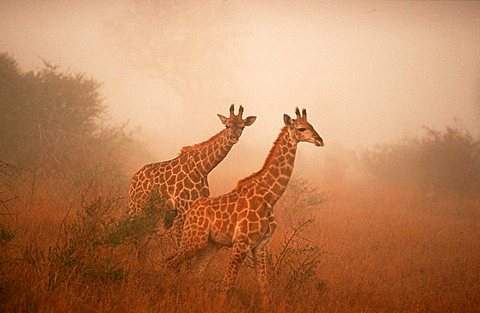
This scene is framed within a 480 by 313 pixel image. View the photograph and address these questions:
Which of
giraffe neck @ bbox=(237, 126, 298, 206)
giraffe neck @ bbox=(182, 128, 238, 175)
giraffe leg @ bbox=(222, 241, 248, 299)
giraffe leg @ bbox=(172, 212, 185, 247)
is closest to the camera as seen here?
giraffe leg @ bbox=(222, 241, 248, 299)

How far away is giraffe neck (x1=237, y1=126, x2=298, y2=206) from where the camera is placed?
6504mm

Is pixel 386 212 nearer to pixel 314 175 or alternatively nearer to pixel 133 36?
pixel 314 175

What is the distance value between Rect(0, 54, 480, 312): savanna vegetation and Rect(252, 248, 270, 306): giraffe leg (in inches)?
5.8

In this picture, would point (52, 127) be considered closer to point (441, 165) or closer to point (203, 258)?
point (203, 258)

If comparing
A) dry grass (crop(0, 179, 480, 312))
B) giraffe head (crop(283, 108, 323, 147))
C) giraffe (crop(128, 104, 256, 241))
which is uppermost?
giraffe head (crop(283, 108, 323, 147))

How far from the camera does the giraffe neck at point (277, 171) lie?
6504 millimetres

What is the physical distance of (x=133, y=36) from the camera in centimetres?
3766

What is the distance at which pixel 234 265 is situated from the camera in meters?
5.80

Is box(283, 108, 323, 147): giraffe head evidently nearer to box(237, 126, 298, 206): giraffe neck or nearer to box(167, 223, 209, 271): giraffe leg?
box(237, 126, 298, 206): giraffe neck

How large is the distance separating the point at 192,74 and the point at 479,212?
1085 inches

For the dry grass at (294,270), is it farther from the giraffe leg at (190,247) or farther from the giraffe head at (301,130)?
the giraffe head at (301,130)

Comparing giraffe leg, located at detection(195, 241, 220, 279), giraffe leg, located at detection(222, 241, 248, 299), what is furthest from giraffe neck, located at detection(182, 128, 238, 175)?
giraffe leg, located at detection(222, 241, 248, 299)

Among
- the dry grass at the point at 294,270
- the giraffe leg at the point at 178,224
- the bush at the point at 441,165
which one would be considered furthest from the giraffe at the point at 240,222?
the bush at the point at 441,165

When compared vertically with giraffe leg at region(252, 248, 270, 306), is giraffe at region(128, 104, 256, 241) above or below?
above
